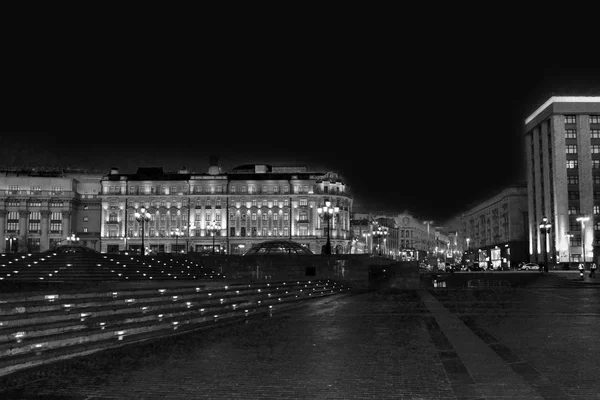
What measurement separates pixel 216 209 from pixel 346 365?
124 m

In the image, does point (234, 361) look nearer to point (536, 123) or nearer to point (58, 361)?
point (58, 361)

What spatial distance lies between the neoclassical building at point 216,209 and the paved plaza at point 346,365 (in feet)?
373

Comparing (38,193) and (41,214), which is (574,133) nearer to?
(41,214)

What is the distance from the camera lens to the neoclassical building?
134 m

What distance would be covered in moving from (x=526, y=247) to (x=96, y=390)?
146 meters

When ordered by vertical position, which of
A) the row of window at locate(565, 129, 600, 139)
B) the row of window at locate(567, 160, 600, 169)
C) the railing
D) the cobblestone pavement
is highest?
the row of window at locate(565, 129, 600, 139)

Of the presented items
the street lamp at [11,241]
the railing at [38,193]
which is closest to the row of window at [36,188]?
the railing at [38,193]

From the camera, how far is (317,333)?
17.7 meters

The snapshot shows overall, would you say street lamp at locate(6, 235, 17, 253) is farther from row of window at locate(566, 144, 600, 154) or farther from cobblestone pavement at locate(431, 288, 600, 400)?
cobblestone pavement at locate(431, 288, 600, 400)

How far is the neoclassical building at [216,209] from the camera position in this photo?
438ft

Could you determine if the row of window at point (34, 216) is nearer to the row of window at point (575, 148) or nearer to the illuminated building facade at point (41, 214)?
the illuminated building facade at point (41, 214)

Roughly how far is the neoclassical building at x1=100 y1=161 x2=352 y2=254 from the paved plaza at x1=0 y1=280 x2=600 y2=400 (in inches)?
4474

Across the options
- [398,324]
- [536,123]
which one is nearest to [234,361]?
[398,324]

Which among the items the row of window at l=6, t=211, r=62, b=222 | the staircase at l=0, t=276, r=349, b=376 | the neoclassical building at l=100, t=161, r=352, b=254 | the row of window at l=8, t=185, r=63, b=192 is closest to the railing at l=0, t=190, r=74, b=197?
the row of window at l=8, t=185, r=63, b=192
